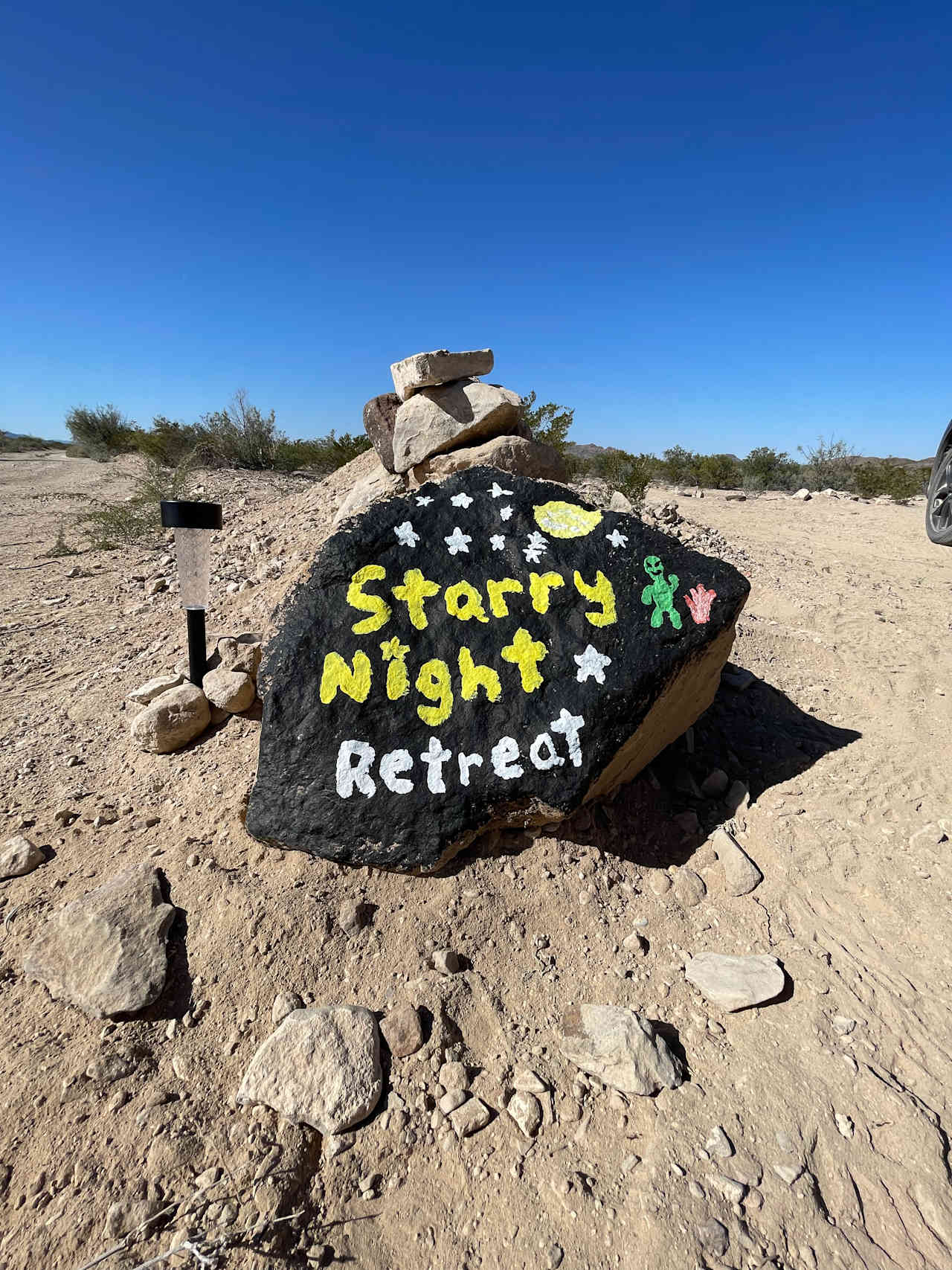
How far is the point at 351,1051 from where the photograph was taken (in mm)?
1989

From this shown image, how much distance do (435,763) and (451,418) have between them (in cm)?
297

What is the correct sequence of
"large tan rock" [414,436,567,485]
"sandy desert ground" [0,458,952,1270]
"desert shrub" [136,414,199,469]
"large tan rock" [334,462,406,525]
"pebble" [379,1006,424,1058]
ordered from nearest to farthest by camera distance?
"sandy desert ground" [0,458,952,1270] → "pebble" [379,1006,424,1058] → "large tan rock" [414,436,567,485] → "large tan rock" [334,462,406,525] → "desert shrub" [136,414,199,469]

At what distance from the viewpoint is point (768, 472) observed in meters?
19.9

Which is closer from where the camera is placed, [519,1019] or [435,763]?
[519,1019]

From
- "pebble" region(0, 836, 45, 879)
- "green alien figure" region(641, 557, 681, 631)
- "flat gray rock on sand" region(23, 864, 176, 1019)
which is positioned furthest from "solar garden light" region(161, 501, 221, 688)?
"green alien figure" region(641, 557, 681, 631)

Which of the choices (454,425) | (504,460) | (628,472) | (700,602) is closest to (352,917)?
(700,602)

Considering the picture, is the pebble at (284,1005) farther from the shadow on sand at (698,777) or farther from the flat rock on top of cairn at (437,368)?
the flat rock on top of cairn at (437,368)

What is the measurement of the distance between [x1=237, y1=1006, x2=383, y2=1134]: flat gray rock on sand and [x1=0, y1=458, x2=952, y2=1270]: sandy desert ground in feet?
0.16

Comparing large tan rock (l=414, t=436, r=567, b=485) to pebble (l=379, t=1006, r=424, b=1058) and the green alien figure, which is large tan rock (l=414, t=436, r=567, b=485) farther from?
pebble (l=379, t=1006, r=424, b=1058)

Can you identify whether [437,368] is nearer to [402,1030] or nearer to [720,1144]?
[402,1030]

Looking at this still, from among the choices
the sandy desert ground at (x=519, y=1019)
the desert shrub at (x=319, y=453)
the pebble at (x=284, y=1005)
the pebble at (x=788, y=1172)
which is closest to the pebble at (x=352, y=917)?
the sandy desert ground at (x=519, y=1019)

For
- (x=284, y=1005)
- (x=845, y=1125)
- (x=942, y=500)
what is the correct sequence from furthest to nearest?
(x=942, y=500) < (x=284, y=1005) < (x=845, y=1125)

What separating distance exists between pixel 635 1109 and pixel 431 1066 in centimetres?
63

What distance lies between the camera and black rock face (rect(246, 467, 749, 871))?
2.47 meters
